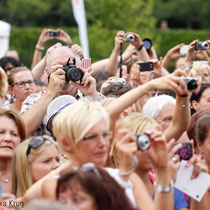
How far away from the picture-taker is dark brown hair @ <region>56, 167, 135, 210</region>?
2.67 m

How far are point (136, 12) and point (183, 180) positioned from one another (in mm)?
23592

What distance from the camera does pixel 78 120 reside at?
309cm

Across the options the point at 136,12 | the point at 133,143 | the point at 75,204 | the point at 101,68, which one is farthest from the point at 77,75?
the point at 136,12

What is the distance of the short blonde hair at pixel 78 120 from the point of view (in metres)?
3.08

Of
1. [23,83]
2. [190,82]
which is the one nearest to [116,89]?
[23,83]

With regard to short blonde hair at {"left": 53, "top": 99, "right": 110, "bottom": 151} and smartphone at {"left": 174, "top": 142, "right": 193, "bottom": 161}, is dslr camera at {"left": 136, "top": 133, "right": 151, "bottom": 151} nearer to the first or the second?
short blonde hair at {"left": 53, "top": 99, "right": 110, "bottom": 151}

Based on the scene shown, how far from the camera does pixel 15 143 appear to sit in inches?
162

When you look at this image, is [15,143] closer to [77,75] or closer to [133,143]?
[77,75]

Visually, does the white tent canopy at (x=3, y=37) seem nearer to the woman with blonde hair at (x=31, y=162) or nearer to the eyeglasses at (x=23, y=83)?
the eyeglasses at (x=23, y=83)

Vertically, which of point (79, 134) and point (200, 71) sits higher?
point (79, 134)

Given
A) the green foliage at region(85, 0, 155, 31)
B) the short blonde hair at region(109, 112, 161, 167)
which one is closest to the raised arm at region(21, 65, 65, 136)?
the short blonde hair at region(109, 112, 161, 167)

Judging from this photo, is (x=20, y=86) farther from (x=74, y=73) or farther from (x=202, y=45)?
(x=202, y=45)

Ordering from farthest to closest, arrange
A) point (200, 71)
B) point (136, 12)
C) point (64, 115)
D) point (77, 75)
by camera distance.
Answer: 1. point (136, 12)
2. point (200, 71)
3. point (77, 75)
4. point (64, 115)

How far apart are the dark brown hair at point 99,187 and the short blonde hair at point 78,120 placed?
1.09ft
